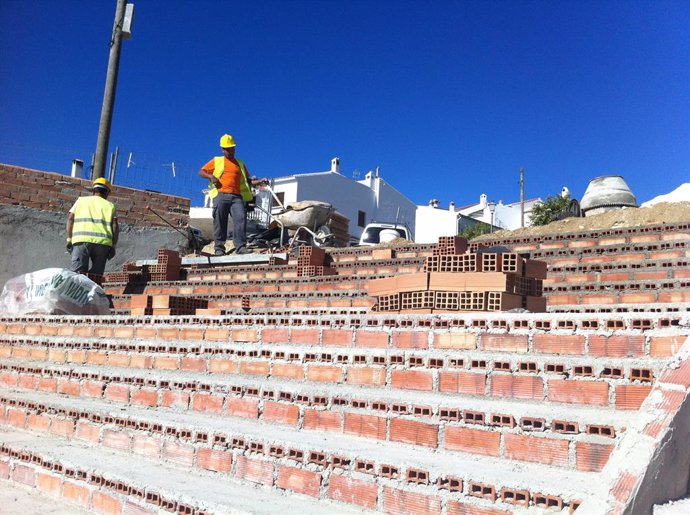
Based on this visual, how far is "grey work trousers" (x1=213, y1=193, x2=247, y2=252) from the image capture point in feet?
30.6

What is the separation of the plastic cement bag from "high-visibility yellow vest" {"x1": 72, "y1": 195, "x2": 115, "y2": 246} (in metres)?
1.22

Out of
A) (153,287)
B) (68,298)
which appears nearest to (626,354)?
(68,298)

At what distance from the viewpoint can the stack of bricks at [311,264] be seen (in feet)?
24.0

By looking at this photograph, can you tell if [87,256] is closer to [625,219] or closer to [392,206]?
[625,219]

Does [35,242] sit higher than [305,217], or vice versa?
[305,217]

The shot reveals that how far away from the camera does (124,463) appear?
11.3 feet

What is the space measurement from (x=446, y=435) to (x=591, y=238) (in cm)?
413

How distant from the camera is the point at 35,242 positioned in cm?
977

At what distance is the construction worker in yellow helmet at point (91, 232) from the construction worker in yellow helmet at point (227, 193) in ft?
5.63

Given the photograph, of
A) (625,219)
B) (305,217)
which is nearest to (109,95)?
(305,217)

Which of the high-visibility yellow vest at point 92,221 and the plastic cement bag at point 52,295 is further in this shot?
the high-visibility yellow vest at point 92,221

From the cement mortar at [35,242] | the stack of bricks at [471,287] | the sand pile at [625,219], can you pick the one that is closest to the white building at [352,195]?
the sand pile at [625,219]

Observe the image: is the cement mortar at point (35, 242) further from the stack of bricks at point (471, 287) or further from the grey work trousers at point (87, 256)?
the stack of bricks at point (471, 287)

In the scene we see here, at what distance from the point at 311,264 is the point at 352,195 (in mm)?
31493
